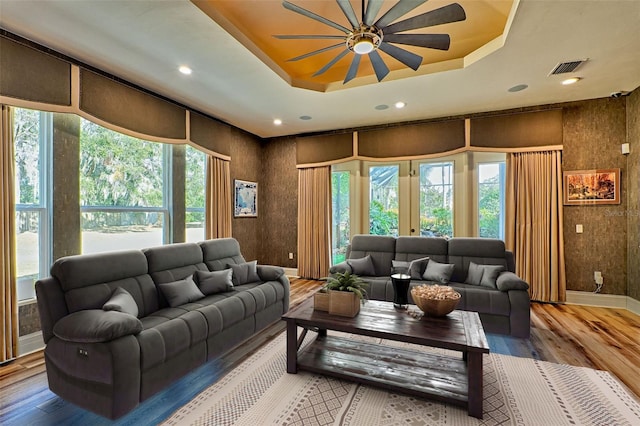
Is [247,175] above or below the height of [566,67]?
below

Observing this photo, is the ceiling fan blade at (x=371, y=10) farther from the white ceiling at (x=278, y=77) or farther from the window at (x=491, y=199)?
the window at (x=491, y=199)

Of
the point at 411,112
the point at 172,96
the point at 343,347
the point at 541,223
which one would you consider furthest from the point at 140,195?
the point at 541,223

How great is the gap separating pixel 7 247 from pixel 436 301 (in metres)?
3.65

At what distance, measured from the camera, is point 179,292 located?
105 inches

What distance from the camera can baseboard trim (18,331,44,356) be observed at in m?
2.66

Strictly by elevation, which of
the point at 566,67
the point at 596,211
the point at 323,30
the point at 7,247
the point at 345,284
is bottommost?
the point at 345,284

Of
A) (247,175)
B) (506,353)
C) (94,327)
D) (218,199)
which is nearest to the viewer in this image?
(94,327)

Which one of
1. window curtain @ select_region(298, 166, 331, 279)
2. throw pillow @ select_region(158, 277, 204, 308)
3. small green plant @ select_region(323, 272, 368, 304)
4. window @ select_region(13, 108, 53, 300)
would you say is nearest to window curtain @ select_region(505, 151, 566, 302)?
window curtain @ select_region(298, 166, 331, 279)

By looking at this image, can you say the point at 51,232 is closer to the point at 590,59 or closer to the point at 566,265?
the point at 590,59

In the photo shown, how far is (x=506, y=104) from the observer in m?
4.21

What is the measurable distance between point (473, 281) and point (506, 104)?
2.65 meters

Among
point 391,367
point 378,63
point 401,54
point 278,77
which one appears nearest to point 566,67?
point 401,54

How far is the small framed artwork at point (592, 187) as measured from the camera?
156 inches

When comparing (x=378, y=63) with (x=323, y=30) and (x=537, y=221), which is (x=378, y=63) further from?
(x=537, y=221)
